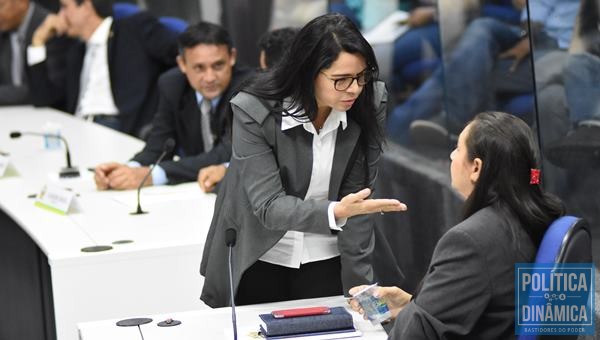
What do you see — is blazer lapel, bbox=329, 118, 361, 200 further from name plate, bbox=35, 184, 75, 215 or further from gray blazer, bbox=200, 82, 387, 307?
name plate, bbox=35, 184, 75, 215

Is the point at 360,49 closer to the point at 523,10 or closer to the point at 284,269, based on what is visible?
the point at 284,269

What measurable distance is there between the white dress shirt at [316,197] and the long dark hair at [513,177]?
63cm

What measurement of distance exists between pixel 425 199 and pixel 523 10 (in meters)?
1.26

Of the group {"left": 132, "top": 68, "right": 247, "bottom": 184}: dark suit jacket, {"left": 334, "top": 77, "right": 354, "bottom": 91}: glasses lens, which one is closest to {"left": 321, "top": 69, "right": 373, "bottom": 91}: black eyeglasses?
{"left": 334, "top": 77, "right": 354, "bottom": 91}: glasses lens

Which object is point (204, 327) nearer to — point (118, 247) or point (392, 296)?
point (392, 296)

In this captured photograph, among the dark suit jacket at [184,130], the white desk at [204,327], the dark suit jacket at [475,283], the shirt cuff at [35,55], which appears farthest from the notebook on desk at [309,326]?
the shirt cuff at [35,55]

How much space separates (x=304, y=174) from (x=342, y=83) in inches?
11.1

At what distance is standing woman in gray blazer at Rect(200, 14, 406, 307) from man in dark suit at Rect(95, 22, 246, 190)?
4.79 ft

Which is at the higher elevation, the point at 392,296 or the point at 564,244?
the point at 564,244

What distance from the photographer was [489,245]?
6.84 ft

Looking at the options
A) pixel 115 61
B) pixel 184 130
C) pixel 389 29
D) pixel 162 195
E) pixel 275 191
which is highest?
pixel 389 29

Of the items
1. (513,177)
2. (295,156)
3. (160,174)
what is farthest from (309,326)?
(160,174)

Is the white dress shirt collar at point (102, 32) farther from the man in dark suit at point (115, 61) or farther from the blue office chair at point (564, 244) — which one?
the blue office chair at point (564, 244)

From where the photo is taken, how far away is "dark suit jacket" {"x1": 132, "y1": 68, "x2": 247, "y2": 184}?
14.8 ft
